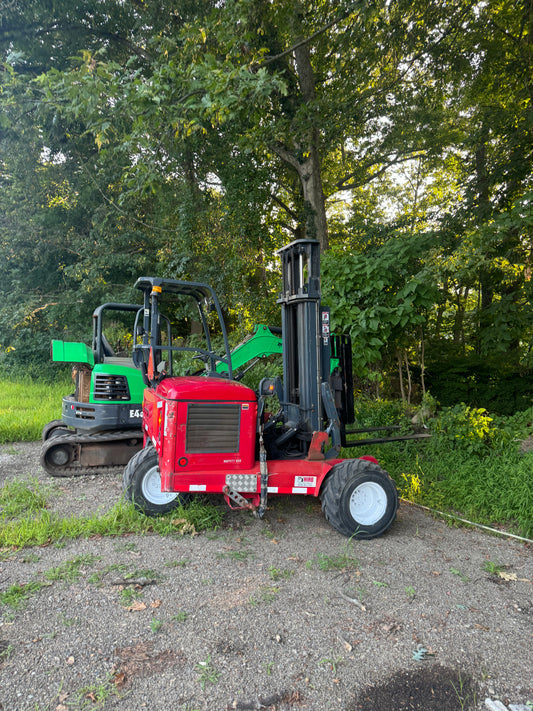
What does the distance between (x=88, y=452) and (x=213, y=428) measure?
2.97 metres

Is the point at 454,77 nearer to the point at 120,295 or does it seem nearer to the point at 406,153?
the point at 406,153

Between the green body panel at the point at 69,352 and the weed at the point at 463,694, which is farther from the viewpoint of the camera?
the green body panel at the point at 69,352

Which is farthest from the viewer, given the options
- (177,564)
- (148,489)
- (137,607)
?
(148,489)

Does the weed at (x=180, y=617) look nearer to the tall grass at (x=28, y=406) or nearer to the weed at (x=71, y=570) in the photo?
the weed at (x=71, y=570)

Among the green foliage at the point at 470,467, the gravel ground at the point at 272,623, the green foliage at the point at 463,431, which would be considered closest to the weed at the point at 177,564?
the gravel ground at the point at 272,623

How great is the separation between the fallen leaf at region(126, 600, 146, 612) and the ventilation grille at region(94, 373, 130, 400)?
3.78 m

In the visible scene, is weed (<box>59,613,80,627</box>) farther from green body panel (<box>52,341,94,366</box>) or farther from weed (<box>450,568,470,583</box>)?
green body panel (<box>52,341,94,366</box>)

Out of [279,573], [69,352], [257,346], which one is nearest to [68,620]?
[279,573]

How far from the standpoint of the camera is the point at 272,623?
126 inches

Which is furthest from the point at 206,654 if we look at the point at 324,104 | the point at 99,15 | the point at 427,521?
the point at 99,15

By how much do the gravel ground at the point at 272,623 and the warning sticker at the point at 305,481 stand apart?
1.60 feet

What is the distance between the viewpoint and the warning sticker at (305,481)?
458 centimetres

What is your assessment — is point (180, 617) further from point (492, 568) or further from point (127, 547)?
point (492, 568)

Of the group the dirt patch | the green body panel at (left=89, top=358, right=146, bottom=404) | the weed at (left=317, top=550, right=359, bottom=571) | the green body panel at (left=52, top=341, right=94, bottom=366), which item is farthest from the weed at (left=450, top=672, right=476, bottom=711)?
the green body panel at (left=52, top=341, right=94, bottom=366)
